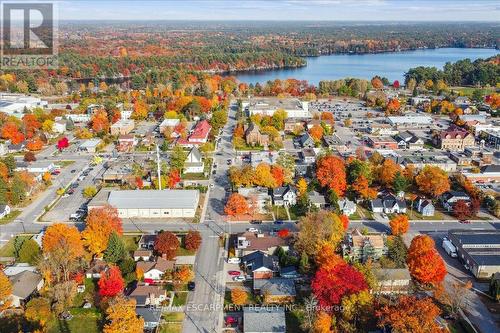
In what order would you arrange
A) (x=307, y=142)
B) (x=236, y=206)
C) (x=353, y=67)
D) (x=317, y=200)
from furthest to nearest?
(x=353, y=67) → (x=307, y=142) → (x=317, y=200) → (x=236, y=206)

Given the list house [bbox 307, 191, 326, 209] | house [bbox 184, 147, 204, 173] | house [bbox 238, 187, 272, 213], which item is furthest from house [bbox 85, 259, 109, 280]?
house [bbox 184, 147, 204, 173]

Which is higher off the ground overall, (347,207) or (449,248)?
(347,207)

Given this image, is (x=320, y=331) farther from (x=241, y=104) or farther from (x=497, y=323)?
(x=241, y=104)

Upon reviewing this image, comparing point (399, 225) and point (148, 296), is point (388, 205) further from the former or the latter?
point (148, 296)

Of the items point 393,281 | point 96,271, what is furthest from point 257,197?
point 96,271

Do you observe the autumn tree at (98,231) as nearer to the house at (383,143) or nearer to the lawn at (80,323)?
the lawn at (80,323)

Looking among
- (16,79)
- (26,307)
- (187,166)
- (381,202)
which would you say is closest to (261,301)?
(26,307)

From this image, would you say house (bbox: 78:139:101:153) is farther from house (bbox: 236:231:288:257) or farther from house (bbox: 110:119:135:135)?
house (bbox: 236:231:288:257)
